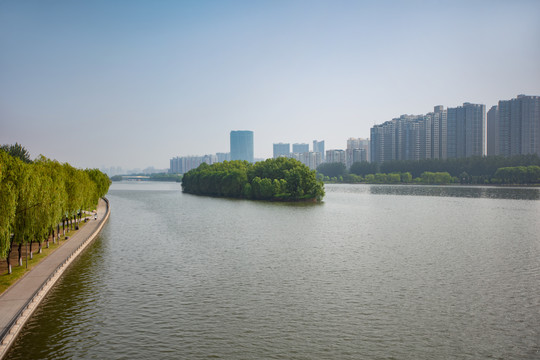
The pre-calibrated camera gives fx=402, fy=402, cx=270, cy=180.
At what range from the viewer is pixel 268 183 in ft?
313

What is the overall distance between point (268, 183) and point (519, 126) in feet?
451

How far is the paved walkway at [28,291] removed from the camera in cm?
1647

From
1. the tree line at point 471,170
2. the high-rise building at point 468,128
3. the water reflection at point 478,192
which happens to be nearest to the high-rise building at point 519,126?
the high-rise building at point 468,128

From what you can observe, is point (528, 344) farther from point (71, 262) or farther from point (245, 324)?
point (71, 262)

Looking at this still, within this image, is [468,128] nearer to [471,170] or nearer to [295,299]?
[471,170]

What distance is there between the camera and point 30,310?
18906mm

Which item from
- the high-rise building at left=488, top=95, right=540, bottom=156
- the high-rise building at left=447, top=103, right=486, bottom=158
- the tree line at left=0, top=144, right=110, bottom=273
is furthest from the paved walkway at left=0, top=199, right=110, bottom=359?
the high-rise building at left=447, top=103, right=486, bottom=158

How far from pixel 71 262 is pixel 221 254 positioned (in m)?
11.4

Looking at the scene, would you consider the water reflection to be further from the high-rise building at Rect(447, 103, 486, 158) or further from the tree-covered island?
the high-rise building at Rect(447, 103, 486, 158)

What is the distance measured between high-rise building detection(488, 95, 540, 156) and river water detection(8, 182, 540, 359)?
156 metres

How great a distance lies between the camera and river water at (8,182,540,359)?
54.6 feet

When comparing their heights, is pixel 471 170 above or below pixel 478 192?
above

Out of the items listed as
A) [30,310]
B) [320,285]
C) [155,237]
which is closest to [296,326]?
[320,285]

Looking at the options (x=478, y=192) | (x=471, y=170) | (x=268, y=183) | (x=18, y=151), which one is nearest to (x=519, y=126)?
(x=471, y=170)
